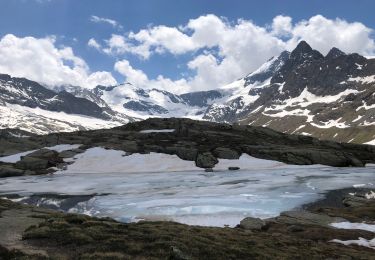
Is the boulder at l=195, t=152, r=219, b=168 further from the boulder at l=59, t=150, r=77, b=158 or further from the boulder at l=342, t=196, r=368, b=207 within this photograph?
the boulder at l=342, t=196, r=368, b=207

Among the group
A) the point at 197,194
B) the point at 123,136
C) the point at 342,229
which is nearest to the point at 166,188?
the point at 197,194

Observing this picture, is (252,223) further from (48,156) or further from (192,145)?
(192,145)

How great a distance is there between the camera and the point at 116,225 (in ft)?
116

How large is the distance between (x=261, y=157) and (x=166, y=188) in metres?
53.5

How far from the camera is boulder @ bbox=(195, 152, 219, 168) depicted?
11125cm

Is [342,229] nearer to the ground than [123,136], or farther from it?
Result: nearer to the ground

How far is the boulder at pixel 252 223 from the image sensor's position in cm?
4312

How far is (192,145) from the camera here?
420 feet

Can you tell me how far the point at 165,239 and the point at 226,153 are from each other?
89456mm

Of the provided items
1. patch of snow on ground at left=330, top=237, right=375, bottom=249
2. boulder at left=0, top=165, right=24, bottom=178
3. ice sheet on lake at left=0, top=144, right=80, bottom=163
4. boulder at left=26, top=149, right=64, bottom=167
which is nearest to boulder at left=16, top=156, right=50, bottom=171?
boulder at left=26, top=149, right=64, bottom=167

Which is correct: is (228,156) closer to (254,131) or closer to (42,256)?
(254,131)

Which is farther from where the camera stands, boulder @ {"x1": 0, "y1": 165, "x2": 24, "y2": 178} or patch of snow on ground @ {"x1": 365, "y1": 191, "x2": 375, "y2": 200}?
boulder @ {"x1": 0, "y1": 165, "x2": 24, "y2": 178}

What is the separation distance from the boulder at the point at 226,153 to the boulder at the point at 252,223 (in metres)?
72.7

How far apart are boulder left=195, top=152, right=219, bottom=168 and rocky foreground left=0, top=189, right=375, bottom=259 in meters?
63.9
